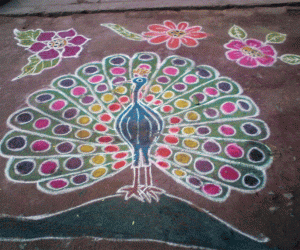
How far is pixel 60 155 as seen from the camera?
2477mm

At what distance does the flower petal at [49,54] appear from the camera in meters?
3.69

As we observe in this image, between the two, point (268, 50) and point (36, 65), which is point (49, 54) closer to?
point (36, 65)

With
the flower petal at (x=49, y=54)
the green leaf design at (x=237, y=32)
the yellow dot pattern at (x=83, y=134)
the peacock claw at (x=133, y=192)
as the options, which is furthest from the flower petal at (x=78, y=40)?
the peacock claw at (x=133, y=192)

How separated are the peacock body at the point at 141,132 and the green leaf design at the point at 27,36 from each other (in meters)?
1.14

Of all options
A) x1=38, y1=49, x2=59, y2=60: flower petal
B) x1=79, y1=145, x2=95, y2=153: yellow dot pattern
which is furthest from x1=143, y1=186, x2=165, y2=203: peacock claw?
x1=38, y1=49, x2=59, y2=60: flower petal

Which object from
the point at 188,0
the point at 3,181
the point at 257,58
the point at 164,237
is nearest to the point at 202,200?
the point at 164,237

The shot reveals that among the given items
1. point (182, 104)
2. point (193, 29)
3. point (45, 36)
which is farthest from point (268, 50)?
point (45, 36)

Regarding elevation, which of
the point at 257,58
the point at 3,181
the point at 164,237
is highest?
the point at 257,58

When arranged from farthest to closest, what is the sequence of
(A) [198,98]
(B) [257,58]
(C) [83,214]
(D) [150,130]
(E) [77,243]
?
(B) [257,58] → (A) [198,98] → (D) [150,130] → (C) [83,214] → (E) [77,243]

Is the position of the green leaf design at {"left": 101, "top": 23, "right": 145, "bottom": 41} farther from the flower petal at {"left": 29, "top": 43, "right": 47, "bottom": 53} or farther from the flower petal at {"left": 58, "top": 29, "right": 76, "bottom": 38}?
the flower petal at {"left": 29, "top": 43, "right": 47, "bottom": 53}

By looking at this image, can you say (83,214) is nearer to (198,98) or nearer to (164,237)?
(164,237)

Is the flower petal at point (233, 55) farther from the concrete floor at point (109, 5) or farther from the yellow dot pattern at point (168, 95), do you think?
the concrete floor at point (109, 5)

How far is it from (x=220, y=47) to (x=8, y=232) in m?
3.16

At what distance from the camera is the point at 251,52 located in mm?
3604
